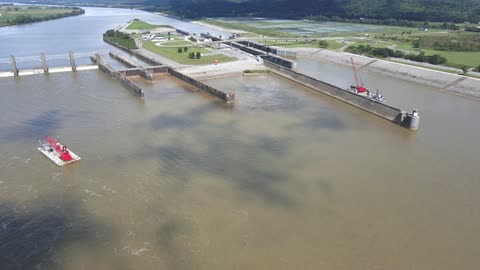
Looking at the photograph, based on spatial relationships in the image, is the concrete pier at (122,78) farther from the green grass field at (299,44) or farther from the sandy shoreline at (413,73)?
the green grass field at (299,44)

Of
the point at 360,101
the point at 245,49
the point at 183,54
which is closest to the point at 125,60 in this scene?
the point at 183,54

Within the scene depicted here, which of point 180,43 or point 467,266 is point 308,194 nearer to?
point 467,266

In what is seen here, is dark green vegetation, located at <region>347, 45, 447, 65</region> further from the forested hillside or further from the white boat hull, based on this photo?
the forested hillside

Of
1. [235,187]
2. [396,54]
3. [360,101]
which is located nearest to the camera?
[235,187]

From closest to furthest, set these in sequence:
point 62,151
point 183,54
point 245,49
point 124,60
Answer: point 62,151, point 124,60, point 183,54, point 245,49

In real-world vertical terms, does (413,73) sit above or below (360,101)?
above

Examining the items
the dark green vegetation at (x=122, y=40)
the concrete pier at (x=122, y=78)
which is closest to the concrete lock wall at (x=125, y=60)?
the concrete pier at (x=122, y=78)

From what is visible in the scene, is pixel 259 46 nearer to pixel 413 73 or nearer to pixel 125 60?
pixel 125 60
